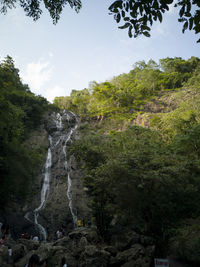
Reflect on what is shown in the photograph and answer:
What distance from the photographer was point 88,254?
8219 millimetres

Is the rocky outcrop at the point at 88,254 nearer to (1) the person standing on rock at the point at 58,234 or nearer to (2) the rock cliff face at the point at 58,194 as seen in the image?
(1) the person standing on rock at the point at 58,234

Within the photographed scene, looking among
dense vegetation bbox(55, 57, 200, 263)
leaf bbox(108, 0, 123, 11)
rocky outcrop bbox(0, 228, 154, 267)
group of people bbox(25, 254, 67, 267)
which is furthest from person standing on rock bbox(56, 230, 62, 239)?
leaf bbox(108, 0, 123, 11)

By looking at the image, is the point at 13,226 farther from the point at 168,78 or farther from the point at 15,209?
Answer: the point at 168,78

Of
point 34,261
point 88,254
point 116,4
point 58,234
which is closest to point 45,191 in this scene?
point 58,234

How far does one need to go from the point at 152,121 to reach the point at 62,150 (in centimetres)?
1253

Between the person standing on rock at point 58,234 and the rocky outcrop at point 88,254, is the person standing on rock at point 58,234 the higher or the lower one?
the lower one

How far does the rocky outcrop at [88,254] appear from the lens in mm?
7707

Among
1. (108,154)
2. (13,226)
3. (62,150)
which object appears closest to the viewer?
(108,154)

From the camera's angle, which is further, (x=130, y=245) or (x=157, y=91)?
(x=157, y=91)

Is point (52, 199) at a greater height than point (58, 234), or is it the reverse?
point (52, 199)

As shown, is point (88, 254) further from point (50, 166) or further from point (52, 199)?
point (50, 166)

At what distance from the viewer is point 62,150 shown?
25141 mm

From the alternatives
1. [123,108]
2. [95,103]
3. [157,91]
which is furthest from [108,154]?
[157,91]

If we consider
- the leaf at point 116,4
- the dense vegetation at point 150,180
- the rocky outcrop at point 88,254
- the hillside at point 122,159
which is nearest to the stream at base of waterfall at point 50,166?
the hillside at point 122,159
